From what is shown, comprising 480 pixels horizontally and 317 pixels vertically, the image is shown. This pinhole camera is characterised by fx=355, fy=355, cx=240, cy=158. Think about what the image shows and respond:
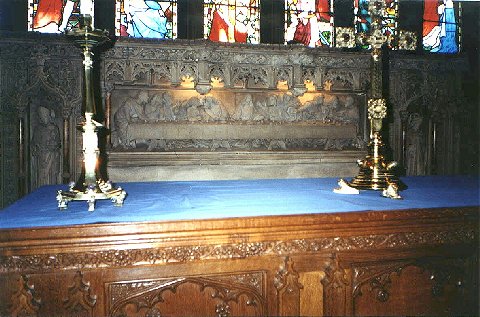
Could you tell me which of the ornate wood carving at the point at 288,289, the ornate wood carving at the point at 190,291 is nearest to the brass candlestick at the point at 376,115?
the ornate wood carving at the point at 288,289

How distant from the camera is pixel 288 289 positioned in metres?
1.83

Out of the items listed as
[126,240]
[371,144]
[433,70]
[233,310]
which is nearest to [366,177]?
[371,144]

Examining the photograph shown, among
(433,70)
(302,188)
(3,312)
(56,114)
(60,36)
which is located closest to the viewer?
(3,312)

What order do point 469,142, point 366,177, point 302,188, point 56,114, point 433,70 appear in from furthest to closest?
point 469,142
point 433,70
point 56,114
point 302,188
point 366,177

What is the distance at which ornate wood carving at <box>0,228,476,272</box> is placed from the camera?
1573mm

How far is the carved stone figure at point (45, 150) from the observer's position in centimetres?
463

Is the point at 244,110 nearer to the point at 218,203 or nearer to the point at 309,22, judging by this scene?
the point at 309,22

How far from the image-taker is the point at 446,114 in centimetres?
525

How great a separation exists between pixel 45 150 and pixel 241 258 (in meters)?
3.89

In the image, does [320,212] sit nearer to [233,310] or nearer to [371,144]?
[233,310]

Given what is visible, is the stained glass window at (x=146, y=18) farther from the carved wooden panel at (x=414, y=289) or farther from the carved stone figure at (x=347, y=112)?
the carved wooden panel at (x=414, y=289)

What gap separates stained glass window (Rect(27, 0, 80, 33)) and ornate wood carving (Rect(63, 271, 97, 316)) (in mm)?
4441

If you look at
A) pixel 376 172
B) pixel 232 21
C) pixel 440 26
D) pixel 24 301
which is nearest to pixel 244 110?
pixel 232 21

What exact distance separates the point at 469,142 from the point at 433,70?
137 cm
